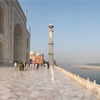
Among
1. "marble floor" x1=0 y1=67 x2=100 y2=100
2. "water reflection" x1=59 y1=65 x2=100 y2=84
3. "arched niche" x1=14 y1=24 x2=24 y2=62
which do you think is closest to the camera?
"marble floor" x1=0 y1=67 x2=100 y2=100

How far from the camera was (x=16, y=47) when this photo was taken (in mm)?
28375

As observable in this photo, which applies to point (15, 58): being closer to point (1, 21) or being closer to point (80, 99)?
point (1, 21)

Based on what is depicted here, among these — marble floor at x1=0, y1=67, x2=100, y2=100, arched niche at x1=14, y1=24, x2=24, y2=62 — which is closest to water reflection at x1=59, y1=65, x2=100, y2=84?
marble floor at x1=0, y1=67, x2=100, y2=100

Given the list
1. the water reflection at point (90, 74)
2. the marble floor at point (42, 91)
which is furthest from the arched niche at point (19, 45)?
the marble floor at point (42, 91)

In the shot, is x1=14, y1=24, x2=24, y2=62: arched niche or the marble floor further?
x1=14, y1=24, x2=24, y2=62: arched niche

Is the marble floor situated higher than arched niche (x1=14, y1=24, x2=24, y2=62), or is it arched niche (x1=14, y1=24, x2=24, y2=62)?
arched niche (x1=14, y1=24, x2=24, y2=62)

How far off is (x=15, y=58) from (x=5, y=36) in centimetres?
1244

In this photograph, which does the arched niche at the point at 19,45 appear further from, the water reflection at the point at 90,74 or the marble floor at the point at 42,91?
the marble floor at the point at 42,91

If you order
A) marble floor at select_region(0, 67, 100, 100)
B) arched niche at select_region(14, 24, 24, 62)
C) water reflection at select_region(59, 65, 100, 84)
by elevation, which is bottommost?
water reflection at select_region(59, 65, 100, 84)

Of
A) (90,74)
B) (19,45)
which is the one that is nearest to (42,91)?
(90,74)

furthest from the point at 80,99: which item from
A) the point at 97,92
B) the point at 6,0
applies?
the point at 6,0

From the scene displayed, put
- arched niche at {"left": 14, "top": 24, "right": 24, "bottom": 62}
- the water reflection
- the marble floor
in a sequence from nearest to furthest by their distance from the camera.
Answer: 1. the marble floor
2. the water reflection
3. arched niche at {"left": 14, "top": 24, "right": 24, "bottom": 62}

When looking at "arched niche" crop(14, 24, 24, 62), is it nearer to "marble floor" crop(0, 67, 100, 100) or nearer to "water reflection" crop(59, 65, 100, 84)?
"water reflection" crop(59, 65, 100, 84)

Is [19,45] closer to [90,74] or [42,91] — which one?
[90,74]
